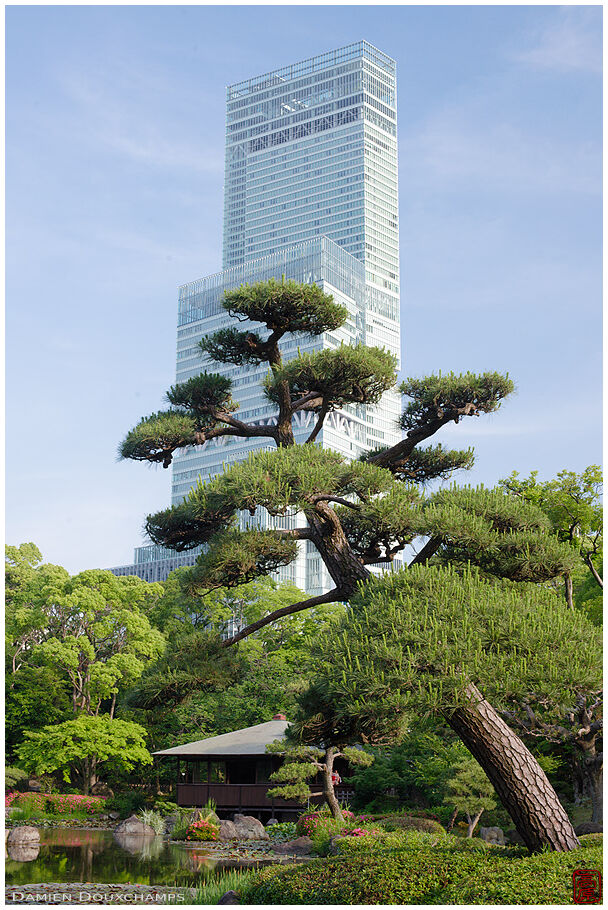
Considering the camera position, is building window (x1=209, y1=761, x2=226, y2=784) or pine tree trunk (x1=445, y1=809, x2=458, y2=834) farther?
building window (x1=209, y1=761, x2=226, y2=784)

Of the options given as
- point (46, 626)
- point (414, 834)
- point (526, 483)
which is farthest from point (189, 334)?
point (414, 834)

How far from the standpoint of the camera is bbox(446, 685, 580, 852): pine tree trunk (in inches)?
243

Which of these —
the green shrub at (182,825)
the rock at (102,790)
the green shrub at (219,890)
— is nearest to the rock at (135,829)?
the green shrub at (182,825)

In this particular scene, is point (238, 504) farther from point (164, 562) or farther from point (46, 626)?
point (164, 562)

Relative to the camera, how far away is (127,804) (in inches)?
883

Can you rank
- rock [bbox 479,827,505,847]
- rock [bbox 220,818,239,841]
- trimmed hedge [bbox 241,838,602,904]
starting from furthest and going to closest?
1. rock [bbox 220,818,239,841]
2. rock [bbox 479,827,505,847]
3. trimmed hedge [bbox 241,838,602,904]

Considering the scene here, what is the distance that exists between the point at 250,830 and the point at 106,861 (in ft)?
18.2

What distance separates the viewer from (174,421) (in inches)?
302

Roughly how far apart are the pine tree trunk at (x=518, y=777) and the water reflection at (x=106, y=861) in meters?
6.73

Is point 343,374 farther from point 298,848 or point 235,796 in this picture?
point 235,796

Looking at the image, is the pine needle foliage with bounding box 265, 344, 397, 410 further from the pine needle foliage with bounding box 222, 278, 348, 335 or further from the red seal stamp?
the red seal stamp

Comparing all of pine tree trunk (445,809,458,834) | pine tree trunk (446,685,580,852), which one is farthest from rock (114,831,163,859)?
pine tree trunk (446,685,580,852)

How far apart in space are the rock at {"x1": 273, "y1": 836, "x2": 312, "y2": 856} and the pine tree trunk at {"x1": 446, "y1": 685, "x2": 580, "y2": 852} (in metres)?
8.82

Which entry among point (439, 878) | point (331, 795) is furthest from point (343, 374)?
point (331, 795)
